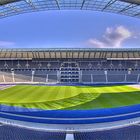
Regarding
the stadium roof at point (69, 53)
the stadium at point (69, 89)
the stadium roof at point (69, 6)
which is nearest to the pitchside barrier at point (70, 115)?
the stadium at point (69, 89)

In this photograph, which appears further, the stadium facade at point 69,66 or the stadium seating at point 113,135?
the stadium facade at point 69,66

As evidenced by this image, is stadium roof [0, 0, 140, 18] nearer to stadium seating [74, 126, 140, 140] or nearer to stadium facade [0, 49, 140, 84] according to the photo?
stadium facade [0, 49, 140, 84]

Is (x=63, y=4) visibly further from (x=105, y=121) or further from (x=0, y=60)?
(x=105, y=121)

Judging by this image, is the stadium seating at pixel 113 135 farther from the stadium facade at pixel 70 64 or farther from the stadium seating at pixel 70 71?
the stadium facade at pixel 70 64

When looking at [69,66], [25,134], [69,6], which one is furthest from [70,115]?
[69,66]

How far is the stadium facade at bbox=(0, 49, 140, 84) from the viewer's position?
54.2 m

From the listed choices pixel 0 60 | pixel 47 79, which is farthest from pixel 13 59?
pixel 47 79

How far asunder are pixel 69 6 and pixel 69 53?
1672 cm

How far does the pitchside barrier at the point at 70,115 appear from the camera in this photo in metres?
17.5

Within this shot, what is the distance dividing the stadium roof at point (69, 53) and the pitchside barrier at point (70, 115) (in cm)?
3932

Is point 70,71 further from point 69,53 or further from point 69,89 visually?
point 69,89

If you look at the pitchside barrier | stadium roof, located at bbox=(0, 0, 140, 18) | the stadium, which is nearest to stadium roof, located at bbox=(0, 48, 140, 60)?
the stadium

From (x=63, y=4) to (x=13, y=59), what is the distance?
21.9 m

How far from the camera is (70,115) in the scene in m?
19.0
